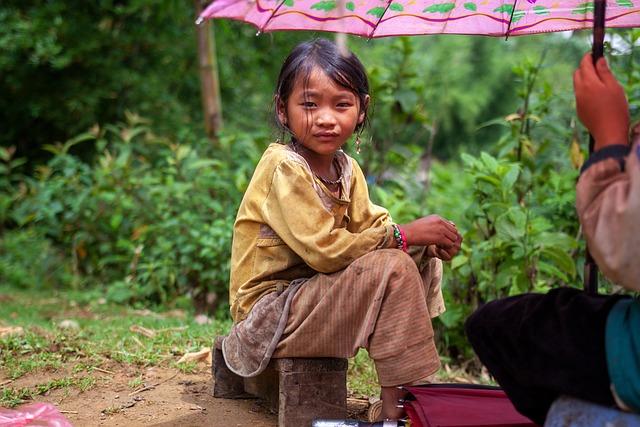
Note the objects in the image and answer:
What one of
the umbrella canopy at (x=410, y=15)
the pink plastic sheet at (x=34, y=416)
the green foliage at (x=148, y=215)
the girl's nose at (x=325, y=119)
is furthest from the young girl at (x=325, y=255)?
the green foliage at (x=148, y=215)

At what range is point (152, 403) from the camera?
316 centimetres

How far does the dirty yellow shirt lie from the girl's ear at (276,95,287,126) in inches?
4.0

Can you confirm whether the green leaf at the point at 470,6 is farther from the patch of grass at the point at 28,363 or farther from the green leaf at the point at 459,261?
the patch of grass at the point at 28,363

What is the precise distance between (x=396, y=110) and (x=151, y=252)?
79.9 inches

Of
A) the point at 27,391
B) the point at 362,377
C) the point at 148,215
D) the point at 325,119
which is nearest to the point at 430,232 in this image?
the point at 325,119

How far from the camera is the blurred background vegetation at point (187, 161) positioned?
439 centimetres

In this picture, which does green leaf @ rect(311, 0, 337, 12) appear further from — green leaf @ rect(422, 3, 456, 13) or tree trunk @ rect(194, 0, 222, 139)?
tree trunk @ rect(194, 0, 222, 139)

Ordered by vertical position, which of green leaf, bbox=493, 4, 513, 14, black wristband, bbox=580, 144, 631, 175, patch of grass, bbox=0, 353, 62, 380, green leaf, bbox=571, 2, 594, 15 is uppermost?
green leaf, bbox=493, 4, 513, 14

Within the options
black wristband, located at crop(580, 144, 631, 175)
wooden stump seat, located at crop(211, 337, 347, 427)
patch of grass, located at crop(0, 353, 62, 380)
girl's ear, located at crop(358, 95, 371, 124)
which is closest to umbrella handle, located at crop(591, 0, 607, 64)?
black wristband, located at crop(580, 144, 631, 175)

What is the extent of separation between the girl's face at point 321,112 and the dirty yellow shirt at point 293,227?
88mm

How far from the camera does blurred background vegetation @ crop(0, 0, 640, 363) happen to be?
173 inches

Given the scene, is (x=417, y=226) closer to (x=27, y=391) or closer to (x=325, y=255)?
(x=325, y=255)

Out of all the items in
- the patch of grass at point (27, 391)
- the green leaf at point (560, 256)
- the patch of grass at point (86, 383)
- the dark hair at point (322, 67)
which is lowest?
the patch of grass at point (86, 383)

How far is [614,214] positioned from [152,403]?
200 centimetres
